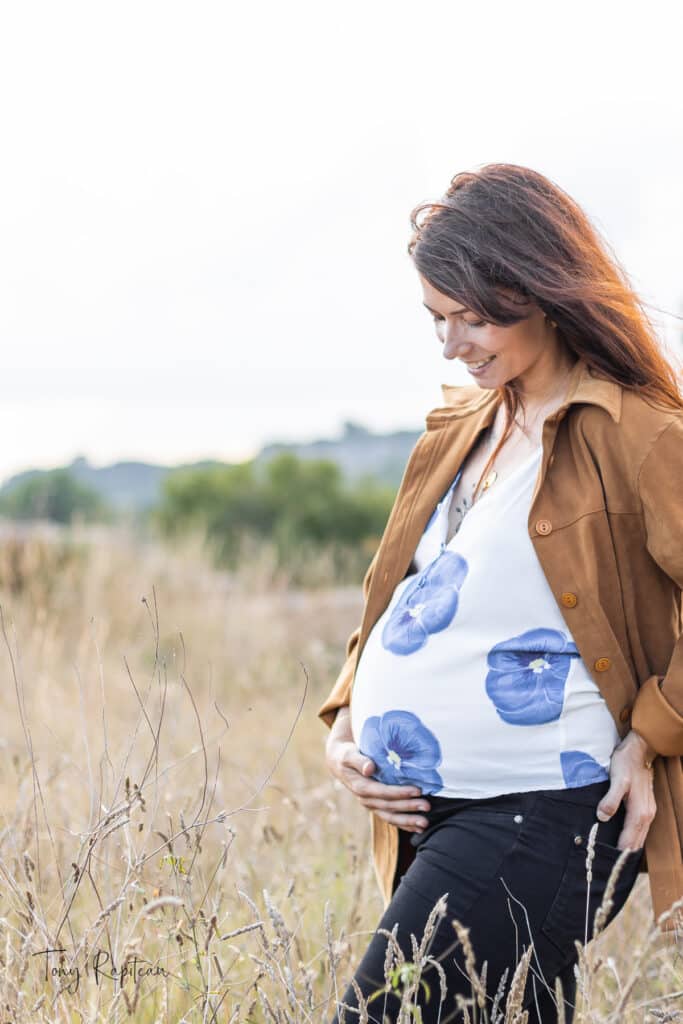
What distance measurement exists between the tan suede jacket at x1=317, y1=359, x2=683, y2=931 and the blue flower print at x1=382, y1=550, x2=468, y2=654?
0.56 ft

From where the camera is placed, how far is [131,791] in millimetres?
2146

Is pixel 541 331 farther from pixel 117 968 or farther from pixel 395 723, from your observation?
pixel 117 968

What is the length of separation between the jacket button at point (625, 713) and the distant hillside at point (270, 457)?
8347mm

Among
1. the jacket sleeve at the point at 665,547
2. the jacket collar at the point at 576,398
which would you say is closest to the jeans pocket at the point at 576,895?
the jacket sleeve at the point at 665,547

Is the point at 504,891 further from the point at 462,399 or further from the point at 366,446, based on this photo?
the point at 366,446

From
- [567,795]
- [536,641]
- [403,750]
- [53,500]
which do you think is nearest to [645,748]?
[567,795]

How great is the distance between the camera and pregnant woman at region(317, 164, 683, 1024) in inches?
80.6

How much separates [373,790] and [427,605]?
0.39 meters

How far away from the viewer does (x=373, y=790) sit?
2.26 meters

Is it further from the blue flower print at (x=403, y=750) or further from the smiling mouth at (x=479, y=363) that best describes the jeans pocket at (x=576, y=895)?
the smiling mouth at (x=479, y=363)

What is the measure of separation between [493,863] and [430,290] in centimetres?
108

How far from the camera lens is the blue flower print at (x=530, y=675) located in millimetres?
2068

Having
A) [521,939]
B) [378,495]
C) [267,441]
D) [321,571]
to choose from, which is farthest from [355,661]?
[267,441]

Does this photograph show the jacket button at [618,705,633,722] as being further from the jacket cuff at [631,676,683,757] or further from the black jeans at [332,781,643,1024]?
the black jeans at [332,781,643,1024]
